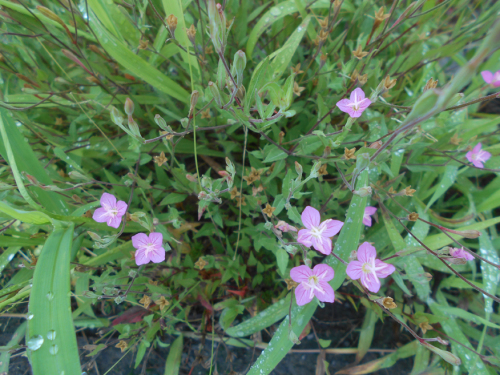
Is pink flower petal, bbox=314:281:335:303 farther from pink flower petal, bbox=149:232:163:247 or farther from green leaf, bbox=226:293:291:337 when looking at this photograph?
pink flower petal, bbox=149:232:163:247

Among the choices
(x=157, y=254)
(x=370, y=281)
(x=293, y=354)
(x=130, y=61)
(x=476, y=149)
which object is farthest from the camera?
(x=293, y=354)

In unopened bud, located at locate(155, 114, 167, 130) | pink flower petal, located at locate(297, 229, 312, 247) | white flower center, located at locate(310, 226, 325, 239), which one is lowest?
white flower center, located at locate(310, 226, 325, 239)

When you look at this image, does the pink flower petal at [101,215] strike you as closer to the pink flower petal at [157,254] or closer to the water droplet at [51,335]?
the pink flower petal at [157,254]

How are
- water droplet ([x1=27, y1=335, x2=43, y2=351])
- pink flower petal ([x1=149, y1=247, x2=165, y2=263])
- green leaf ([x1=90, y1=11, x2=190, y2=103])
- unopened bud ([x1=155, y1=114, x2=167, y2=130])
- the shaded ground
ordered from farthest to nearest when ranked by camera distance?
the shaded ground, green leaf ([x1=90, y1=11, x2=190, y2=103]), pink flower petal ([x1=149, y1=247, x2=165, y2=263]), unopened bud ([x1=155, y1=114, x2=167, y2=130]), water droplet ([x1=27, y1=335, x2=43, y2=351])

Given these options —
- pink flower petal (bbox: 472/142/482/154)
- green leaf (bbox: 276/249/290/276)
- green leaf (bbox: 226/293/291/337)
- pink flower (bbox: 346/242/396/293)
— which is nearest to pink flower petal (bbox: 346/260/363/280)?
pink flower (bbox: 346/242/396/293)

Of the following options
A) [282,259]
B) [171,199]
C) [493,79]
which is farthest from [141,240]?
[493,79]

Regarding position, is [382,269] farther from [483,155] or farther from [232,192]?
[483,155]

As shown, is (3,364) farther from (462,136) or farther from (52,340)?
(462,136)

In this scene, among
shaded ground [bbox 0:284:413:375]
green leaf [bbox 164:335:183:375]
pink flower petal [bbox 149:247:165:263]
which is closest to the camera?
pink flower petal [bbox 149:247:165:263]
